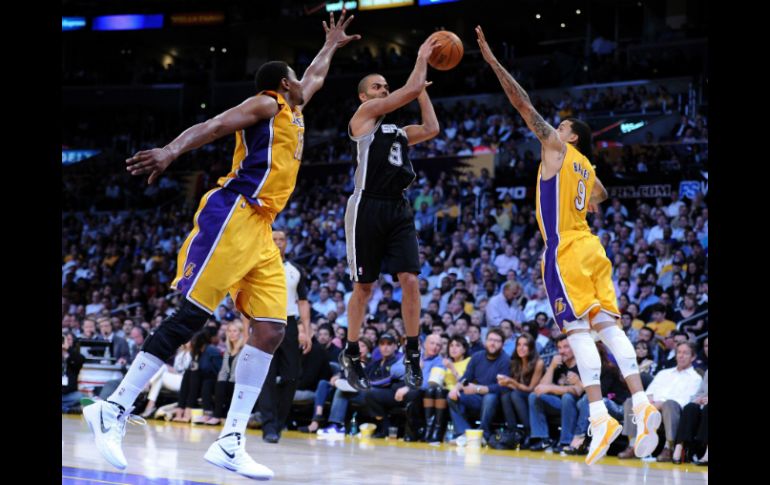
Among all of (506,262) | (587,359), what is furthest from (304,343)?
(506,262)

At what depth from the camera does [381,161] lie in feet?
21.8

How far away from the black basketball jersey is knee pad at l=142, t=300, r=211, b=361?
184cm

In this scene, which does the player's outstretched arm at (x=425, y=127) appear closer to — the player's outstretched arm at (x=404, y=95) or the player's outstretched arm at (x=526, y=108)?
the player's outstretched arm at (x=404, y=95)

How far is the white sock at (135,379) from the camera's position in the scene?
17.3 ft

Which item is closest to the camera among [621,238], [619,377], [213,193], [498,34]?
[213,193]

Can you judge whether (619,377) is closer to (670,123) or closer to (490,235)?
(490,235)

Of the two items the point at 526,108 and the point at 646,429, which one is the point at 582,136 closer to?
the point at 526,108

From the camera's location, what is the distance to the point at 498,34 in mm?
28844

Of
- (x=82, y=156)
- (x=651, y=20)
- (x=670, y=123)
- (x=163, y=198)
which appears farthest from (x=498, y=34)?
(x=82, y=156)

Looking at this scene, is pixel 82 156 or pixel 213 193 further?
pixel 82 156

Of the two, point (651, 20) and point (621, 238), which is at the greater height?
point (651, 20)

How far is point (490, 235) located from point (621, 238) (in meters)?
2.43

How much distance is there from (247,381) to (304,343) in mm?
4379

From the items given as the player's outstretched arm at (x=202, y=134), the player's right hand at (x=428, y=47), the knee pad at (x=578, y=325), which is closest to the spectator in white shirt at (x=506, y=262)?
the knee pad at (x=578, y=325)
